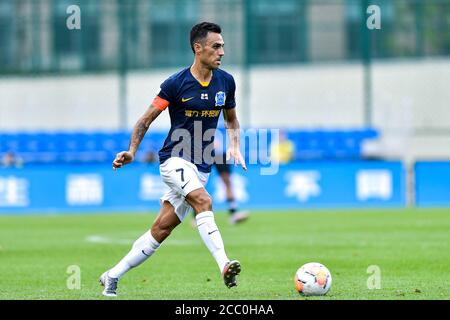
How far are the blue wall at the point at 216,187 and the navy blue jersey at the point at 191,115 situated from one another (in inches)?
614

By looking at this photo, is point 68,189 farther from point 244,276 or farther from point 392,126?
point 244,276

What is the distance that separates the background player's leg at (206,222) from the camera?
10109mm

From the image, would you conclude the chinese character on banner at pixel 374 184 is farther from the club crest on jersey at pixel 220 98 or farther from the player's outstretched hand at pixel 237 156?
the club crest on jersey at pixel 220 98

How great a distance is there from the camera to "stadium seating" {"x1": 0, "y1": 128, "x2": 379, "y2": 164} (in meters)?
30.8

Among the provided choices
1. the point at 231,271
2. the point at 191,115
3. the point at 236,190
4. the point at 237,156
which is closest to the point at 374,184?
the point at 236,190

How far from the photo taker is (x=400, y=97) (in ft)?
106

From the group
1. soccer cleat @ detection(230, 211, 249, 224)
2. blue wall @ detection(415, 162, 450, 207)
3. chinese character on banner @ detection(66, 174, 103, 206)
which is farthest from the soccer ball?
chinese character on banner @ detection(66, 174, 103, 206)

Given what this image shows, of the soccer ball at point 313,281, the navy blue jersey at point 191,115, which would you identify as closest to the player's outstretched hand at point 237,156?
the navy blue jersey at point 191,115

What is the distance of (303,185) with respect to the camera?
Answer: 2648cm

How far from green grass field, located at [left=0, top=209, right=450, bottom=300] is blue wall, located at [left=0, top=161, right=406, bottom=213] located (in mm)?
1706

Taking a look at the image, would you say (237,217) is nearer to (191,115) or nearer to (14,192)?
(14,192)

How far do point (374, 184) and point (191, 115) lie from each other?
16.4m
